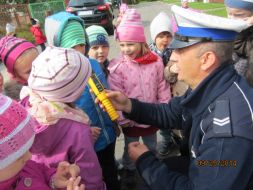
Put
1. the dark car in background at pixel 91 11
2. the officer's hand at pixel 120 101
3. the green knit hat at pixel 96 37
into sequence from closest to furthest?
1. the officer's hand at pixel 120 101
2. the green knit hat at pixel 96 37
3. the dark car in background at pixel 91 11

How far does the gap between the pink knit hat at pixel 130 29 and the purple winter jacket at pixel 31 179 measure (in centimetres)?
175

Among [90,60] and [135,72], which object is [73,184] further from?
[135,72]

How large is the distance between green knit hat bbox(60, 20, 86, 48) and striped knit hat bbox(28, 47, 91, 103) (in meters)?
0.65

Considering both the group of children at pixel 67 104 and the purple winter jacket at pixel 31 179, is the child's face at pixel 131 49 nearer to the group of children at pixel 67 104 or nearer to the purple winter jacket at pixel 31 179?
the group of children at pixel 67 104

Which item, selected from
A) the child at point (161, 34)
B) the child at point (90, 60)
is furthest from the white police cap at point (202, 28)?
the child at point (161, 34)

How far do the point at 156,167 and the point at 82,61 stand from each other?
80cm

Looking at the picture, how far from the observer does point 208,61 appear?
1.89 metres

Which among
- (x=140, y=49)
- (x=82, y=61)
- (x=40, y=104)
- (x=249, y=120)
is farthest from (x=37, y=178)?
(x=140, y=49)

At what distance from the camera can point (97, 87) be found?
2285 millimetres

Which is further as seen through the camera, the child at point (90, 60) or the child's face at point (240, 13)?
the child's face at point (240, 13)

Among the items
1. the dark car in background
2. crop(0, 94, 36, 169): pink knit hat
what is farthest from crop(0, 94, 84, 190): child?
the dark car in background

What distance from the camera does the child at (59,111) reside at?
1.75 meters

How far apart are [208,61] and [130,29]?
144cm

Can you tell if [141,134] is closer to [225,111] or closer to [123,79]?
[123,79]
